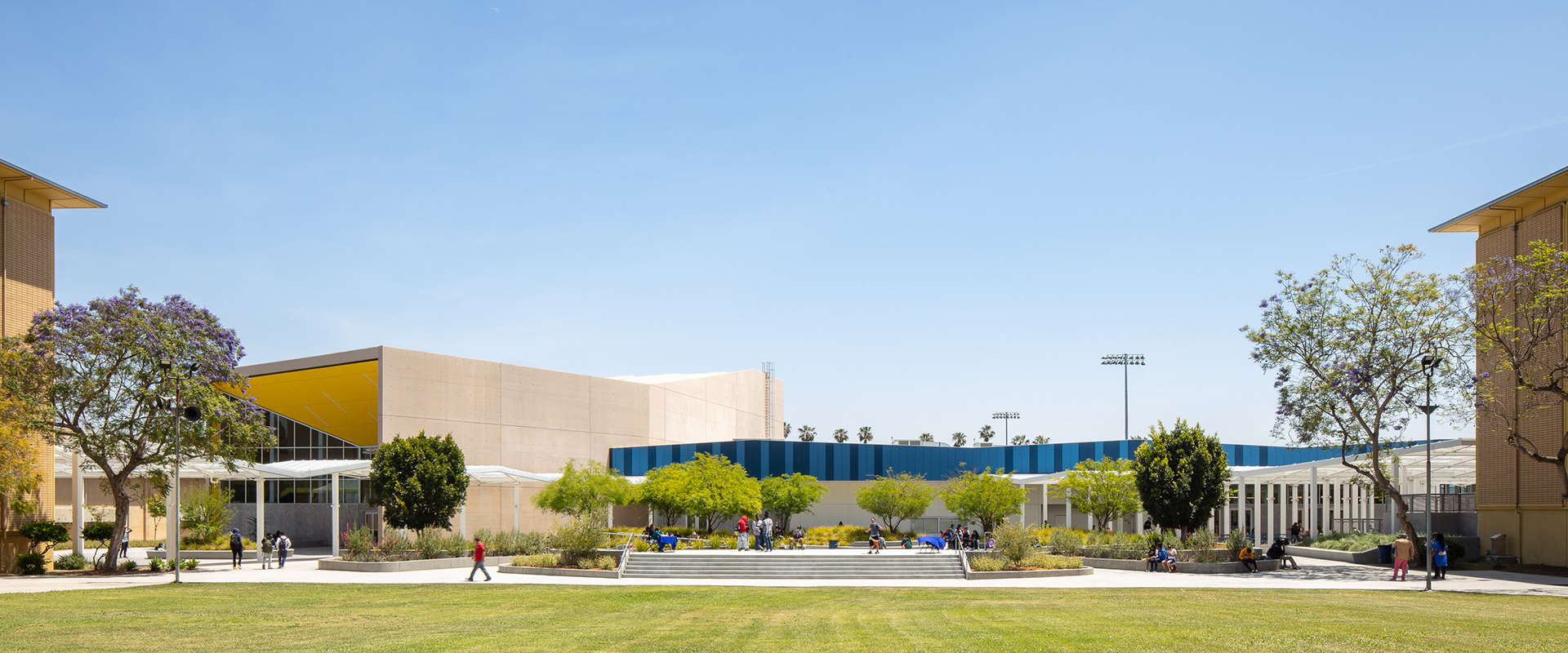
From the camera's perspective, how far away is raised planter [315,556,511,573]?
31.2m

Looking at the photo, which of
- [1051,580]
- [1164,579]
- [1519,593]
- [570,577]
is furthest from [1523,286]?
[570,577]

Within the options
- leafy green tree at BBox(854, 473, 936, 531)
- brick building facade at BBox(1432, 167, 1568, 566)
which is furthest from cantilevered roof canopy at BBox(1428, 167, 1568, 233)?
leafy green tree at BBox(854, 473, 936, 531)

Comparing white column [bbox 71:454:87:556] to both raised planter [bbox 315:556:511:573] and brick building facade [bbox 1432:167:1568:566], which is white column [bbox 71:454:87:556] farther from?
brick building facade [bbox 1432:167:1568:566]

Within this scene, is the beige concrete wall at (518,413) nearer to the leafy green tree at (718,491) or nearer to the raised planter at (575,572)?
the leafy green tree at (718,491)

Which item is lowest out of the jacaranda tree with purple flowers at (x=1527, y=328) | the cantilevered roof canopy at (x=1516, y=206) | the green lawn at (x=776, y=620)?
the green lawn at (x=776, y=620)

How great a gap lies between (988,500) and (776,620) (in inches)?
1209

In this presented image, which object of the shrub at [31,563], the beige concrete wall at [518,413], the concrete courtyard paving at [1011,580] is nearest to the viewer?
the concrete courtyard paving at [1011,580]

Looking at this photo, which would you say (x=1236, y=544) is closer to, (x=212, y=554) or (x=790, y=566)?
(x=790, y=566)

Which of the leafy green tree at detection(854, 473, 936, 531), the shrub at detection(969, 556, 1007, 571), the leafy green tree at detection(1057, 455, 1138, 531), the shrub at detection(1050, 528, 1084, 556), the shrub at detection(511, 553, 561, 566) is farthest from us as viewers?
the leafy green tree at detection(854, 473, 936, 531)

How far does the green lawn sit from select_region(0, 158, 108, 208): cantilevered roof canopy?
1432 cm

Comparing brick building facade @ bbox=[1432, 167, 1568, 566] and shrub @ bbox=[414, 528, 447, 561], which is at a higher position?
brick building facade @ bbox=[1432, 167, 1568, 566]

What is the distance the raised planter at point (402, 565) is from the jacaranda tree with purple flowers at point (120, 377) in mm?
4637

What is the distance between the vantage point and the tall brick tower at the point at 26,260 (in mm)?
30828

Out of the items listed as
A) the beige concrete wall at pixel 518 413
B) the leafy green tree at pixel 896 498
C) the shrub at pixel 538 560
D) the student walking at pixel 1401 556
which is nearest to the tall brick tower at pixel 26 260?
the shrub at pixel 538 560
